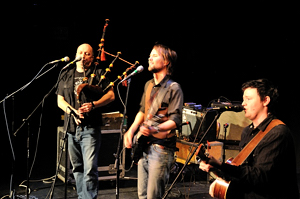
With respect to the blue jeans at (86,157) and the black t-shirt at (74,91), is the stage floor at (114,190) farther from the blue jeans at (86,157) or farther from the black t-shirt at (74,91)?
the black t-shirt at (74,91)

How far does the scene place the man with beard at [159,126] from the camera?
130 inches

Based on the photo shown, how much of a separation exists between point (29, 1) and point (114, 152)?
122 inches

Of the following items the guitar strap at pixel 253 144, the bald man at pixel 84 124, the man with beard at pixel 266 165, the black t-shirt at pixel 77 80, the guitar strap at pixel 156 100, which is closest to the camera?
the man with beard at pixel 266 165

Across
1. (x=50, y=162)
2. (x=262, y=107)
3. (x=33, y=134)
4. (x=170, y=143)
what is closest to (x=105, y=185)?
(x=50, y=162)

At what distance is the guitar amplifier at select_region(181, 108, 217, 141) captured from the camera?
5.79 m

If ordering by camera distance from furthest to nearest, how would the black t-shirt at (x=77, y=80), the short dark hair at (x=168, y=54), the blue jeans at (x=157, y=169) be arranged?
the black t-shirt at (x=77, y=80) → the short dark hair at (x=168, y=54) → the blue jeans at (x=157, y=169)

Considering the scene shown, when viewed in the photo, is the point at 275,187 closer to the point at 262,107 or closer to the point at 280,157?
the point at 280,157

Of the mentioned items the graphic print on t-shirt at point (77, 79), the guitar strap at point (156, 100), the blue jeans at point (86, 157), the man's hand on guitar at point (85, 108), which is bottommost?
the blue jeans at point (86, 157)

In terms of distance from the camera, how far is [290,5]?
21.2 ft

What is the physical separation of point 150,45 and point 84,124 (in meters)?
3.42

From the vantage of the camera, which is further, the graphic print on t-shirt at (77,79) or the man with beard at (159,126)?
the graphic print on t-shirt at (77,79)

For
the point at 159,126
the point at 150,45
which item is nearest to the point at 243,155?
the point at 159,126

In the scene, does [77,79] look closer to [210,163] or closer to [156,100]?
[156,100]

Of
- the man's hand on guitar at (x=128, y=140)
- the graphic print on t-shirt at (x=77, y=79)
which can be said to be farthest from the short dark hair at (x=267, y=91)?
the graphic print on t-shirt at (x=77, y=79)
